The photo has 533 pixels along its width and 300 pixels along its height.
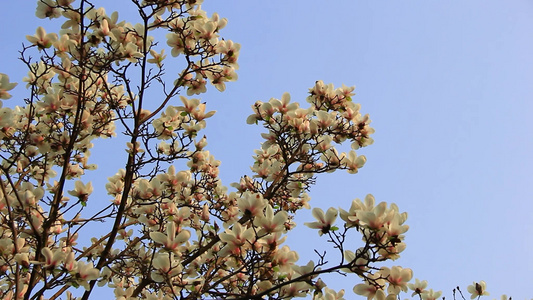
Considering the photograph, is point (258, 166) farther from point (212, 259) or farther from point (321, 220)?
point (321, 220)

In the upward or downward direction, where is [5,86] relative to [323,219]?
upward

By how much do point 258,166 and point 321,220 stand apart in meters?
1.51

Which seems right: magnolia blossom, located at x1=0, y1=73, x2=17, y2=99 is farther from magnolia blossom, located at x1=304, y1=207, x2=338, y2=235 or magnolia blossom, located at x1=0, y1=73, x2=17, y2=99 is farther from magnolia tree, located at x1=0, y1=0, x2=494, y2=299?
magnolia blossom, located at x1=304, y1=207, x2=338, y2=235

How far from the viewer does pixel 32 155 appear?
3350mm

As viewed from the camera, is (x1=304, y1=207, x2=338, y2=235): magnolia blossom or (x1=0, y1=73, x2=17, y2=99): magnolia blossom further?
(x1=0, y1=73, x2=17, y2=99): magnolia blossom

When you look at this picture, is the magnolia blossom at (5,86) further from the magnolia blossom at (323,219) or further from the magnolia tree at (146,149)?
the magnolia blossom at (323,219)

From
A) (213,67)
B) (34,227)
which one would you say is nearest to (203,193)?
(213,67)

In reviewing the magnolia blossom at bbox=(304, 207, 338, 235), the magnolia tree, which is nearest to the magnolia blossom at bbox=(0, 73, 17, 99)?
the magnolia tree

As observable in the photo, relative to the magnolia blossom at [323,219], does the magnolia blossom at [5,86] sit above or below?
above

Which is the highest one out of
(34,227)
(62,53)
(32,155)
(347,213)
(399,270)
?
(62,53)

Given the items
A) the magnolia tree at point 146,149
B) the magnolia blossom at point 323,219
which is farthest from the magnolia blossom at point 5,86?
the magnolia blossom at point 323,219

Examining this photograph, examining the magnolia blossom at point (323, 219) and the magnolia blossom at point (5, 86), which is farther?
the magnolia blossom at point (5, 86)

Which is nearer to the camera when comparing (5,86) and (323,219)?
(323,219)

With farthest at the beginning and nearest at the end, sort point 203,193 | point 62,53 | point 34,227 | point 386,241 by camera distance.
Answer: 1. point 203,193
2. point 62,53
3. point 34,227
4. point 386,241
